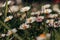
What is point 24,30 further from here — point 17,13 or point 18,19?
point 17,13

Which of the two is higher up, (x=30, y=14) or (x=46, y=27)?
(x=30, y=14)

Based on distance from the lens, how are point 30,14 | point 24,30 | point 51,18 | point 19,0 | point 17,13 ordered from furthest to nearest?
point 19,0
point 17,13
point 30,14
point 51,18
point 24,30

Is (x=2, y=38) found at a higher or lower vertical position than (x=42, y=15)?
lower

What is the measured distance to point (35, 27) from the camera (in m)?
1.51

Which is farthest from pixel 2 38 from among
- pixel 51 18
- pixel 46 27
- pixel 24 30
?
pixel 51 18

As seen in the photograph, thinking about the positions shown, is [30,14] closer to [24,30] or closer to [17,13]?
[17,13]

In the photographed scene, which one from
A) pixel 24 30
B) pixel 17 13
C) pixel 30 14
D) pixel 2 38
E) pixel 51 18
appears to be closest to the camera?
pixel 2 38

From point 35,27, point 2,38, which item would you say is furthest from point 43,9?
point 2,38

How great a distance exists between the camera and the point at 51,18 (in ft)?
5.34

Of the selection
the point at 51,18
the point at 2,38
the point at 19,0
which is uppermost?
the point at 19,0

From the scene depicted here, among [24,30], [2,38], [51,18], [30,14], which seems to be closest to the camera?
[2,38]

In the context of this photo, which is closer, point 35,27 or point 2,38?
point 2,38

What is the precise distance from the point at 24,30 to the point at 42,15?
0.27 metres

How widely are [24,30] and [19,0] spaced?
0.96 metres
